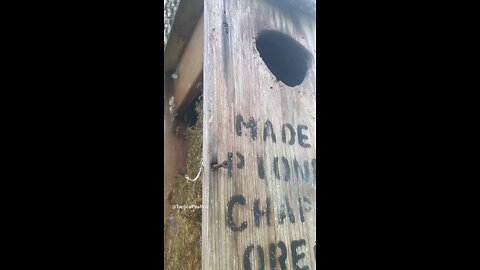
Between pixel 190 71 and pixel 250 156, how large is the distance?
57 centimetres

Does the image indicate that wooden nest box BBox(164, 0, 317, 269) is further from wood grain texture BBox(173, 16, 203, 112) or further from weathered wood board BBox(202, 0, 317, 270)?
wood grain texture BBox(173, 16, 203, 112)

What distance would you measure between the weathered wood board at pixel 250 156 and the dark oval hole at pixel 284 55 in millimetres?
164

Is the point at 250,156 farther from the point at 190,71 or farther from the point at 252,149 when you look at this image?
the point at 190,71

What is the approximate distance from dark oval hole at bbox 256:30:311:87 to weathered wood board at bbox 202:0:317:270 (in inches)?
6.5

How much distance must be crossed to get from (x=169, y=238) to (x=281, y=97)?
729mm

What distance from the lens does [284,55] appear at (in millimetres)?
1651

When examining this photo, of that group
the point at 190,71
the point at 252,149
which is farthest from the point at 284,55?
the point at 252,149

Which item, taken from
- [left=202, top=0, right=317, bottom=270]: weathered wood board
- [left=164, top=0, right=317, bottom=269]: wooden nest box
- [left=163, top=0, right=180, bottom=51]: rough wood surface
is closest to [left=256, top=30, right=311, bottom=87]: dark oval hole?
[left=164, top=0, right=317, bottom=269]: wooden nest box

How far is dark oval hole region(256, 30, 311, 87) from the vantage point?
151 centimetres

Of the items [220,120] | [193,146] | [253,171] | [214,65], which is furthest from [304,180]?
[193,146]

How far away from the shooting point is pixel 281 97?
1.30 m

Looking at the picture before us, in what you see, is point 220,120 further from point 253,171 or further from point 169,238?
point 169,238

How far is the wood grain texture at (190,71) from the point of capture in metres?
1.51

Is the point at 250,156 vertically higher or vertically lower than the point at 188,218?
higher
